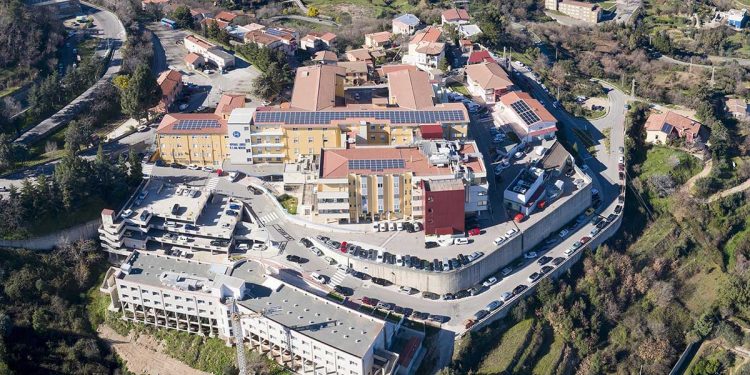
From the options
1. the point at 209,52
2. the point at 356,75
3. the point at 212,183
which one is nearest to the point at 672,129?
A: the point at 356,75

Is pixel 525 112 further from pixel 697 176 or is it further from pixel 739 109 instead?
pixel 739 109

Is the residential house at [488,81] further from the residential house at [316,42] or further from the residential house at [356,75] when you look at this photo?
the residential house at [316,42]

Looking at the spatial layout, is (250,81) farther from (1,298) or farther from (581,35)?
(581,35)

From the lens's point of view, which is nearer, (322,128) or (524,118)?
(322,128)

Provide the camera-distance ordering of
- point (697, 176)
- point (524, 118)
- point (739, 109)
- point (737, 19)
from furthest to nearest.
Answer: point (737, 19) → point (739, 109) → point (697, 176) → point (524, 118)

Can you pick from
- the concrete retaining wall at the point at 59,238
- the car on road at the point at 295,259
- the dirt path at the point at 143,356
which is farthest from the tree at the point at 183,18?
the dirt path at the point at 143,356

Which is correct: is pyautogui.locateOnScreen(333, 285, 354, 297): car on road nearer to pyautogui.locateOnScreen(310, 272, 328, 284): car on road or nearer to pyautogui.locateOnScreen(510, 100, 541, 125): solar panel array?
pyautogui.locateOnScreen(310, 272, 328, 284): car on road
